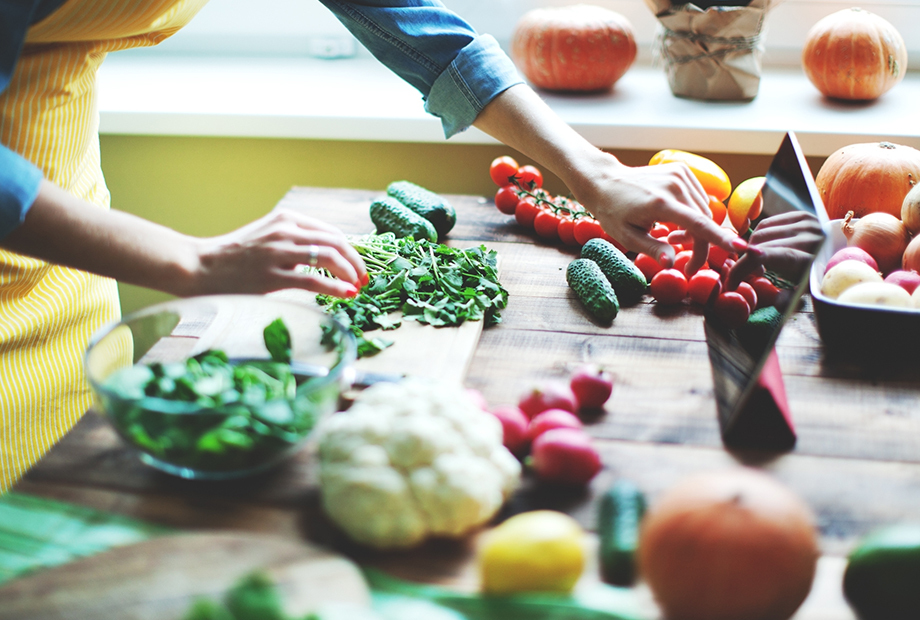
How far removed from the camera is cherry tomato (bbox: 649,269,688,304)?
1.13 m

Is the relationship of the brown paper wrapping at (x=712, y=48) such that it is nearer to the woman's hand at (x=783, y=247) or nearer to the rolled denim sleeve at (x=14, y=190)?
the woman's hand at (x=783, y=247)

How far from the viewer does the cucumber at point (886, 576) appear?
1.89ft

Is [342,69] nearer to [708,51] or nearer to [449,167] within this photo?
[449,167]

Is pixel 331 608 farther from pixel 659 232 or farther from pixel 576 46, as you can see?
pixel 576 46

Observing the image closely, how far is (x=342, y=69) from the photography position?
2250mm

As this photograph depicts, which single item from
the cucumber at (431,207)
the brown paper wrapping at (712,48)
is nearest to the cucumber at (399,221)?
the cucumber at (431,207)

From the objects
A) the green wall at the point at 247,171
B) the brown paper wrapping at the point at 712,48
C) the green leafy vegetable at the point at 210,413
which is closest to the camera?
the green leafy vegetable at the point at 210,413

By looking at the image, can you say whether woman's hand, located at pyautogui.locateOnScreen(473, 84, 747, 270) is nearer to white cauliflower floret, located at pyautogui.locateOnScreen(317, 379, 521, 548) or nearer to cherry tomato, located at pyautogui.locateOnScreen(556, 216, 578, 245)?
cherry tomato, located at pyautogui.locateOnScreen(556, 216, 578, 245)

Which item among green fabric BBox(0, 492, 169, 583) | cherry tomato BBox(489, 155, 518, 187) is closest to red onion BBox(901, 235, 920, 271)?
cherry tomato BBox(489, 155, 518, 187)

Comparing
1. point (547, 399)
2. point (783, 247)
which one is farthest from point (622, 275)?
point (547, 399)

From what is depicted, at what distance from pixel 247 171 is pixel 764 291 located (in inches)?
58.8

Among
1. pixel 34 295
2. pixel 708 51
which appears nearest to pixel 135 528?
pixel 34 295

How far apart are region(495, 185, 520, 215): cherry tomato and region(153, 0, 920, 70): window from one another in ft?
3.13

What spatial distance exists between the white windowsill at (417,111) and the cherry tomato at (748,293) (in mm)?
803
